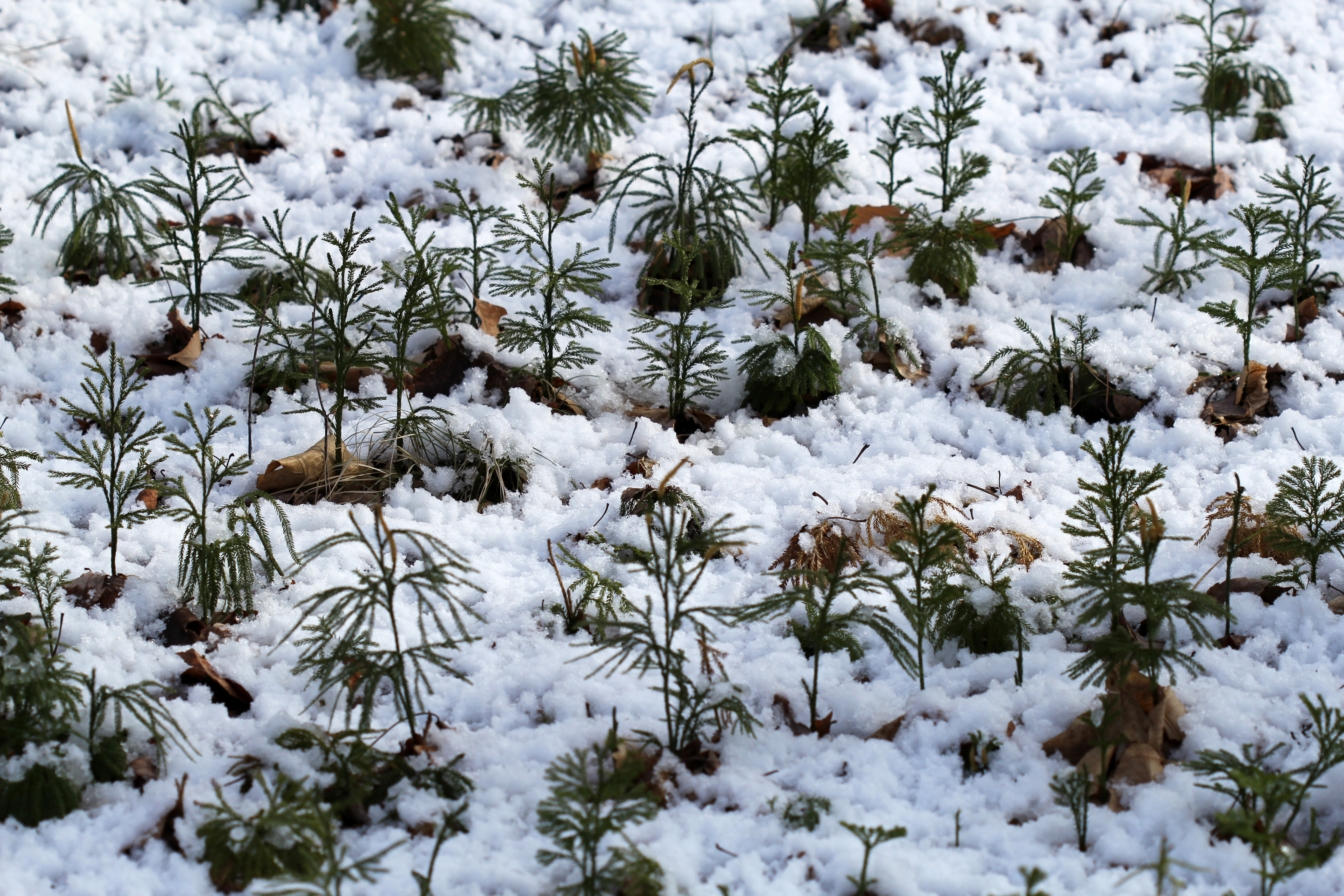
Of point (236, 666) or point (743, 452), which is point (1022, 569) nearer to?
point (743, 452)

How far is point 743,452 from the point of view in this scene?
3740 mm

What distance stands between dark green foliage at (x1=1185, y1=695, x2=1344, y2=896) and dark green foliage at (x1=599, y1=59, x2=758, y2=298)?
9.16 ft

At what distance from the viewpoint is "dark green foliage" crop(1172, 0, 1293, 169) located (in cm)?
516

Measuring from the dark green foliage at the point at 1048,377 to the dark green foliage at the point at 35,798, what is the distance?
3.29m

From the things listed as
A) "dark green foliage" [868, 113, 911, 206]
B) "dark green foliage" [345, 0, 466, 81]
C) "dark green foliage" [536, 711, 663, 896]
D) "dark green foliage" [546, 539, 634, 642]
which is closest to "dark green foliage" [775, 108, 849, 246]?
"dark green foliage" [868, 113, 911, 206]

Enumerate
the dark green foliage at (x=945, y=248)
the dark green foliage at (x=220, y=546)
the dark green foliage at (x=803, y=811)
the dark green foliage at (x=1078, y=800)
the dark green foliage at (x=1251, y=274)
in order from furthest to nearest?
the dark green foliage at (x=945, y=248)
the dark green foliage at (x=1251, y=274)
the dark green foliage at (x=220, y=546)
the dark green foliage at (x=803, y=811)
the dark green foliage at (x=1078, y=800)

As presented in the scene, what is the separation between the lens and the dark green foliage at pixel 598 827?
6.71 ft

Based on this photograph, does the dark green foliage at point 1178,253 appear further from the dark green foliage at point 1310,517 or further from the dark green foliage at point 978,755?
the dark green foliage at point 978,755

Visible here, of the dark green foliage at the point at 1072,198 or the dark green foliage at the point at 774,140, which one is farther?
the dark green foliage at the point at 774,140

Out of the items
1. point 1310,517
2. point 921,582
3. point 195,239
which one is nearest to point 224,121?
point 195,239

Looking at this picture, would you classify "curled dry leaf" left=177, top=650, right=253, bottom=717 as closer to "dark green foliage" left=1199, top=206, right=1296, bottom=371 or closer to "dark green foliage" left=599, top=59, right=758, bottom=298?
"dark green foliage" left=599, top=59, right=758, bottom=298

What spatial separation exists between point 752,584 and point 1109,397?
177cm

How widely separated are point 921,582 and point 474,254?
2.30 metres

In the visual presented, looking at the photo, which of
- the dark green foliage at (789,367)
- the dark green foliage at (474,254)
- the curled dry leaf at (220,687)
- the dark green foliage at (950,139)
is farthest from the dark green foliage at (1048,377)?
the curled dry leaf at (220,687)
